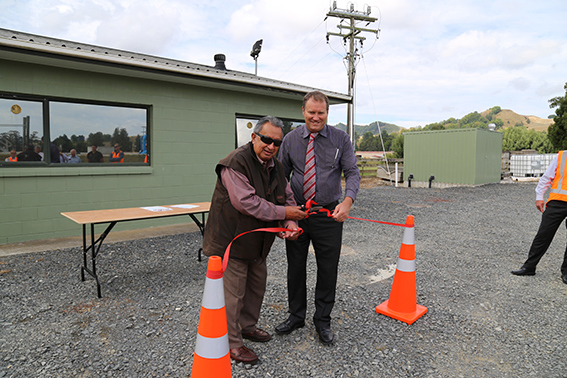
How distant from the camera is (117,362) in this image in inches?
101

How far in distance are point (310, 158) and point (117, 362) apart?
2.15 metres

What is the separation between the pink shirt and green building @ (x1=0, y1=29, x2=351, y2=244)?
451 cm

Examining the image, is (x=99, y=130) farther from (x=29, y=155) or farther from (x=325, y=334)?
(x=325, y=334)

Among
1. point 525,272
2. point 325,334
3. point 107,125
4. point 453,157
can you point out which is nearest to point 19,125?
point 107,125

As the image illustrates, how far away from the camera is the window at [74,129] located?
577 centimetres

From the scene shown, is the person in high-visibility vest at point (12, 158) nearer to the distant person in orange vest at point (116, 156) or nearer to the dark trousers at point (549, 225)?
the distant person in orange vest at point (116, 156)

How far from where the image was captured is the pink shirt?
239cm

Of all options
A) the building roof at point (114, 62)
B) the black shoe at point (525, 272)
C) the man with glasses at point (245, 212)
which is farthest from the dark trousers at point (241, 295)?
the building roof at point (114, 62)

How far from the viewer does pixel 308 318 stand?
332 centimetres

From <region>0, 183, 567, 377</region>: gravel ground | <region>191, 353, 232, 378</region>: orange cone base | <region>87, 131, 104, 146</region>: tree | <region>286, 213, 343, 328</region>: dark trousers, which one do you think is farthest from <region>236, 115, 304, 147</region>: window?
<region>191, 353, 232, 378</region>: orange cone base

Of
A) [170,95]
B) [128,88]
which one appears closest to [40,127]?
[128,88]

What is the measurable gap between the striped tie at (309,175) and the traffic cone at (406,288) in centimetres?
107

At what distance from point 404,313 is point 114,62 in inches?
225

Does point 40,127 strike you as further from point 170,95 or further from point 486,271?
point 486,271
